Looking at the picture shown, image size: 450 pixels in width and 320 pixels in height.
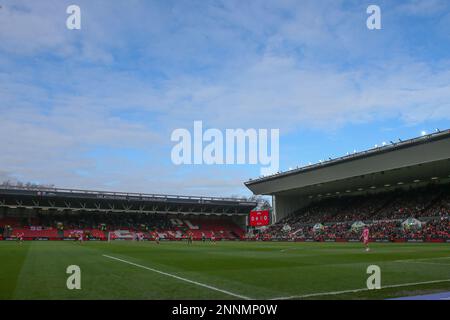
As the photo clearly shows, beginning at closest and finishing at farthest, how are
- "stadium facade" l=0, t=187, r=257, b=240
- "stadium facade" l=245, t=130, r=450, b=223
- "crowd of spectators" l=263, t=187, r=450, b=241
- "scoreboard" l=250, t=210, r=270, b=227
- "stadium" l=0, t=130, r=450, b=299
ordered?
"stadium" l=0, t=130, r=450, b=299 → "stadium facade" l=245, t=130, r=450, b=223 → "crowd of spectators" l=263, t=187, r=450, b=241 → "stadium facade" l=0, t=187, r=257, b=240 → "scoreboard" l=250, t=210, r=270, b=227

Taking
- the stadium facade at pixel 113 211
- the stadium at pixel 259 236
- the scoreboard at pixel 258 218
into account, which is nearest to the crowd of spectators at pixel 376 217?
the stadium at pixel 259 236

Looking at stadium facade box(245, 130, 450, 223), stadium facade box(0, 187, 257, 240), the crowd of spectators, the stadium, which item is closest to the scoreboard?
the stadium

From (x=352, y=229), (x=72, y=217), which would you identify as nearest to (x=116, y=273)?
(x=352, y=229)

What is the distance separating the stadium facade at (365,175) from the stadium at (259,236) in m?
0.17

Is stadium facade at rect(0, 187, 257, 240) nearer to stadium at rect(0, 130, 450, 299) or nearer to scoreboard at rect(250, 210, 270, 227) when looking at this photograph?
stadium at rect(0, 130, 450, 299)

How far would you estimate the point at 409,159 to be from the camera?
165 feet

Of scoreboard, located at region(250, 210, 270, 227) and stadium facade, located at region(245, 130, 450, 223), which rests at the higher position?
stadium facade, located at region(245, 130, 450, 223)

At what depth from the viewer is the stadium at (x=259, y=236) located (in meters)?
11.3

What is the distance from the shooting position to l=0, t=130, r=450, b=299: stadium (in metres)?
11.3

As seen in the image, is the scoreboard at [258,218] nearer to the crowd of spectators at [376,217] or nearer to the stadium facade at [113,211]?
the stadium facade at [113,211]

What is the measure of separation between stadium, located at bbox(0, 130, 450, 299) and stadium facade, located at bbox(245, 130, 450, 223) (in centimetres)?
17

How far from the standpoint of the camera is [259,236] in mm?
77938
